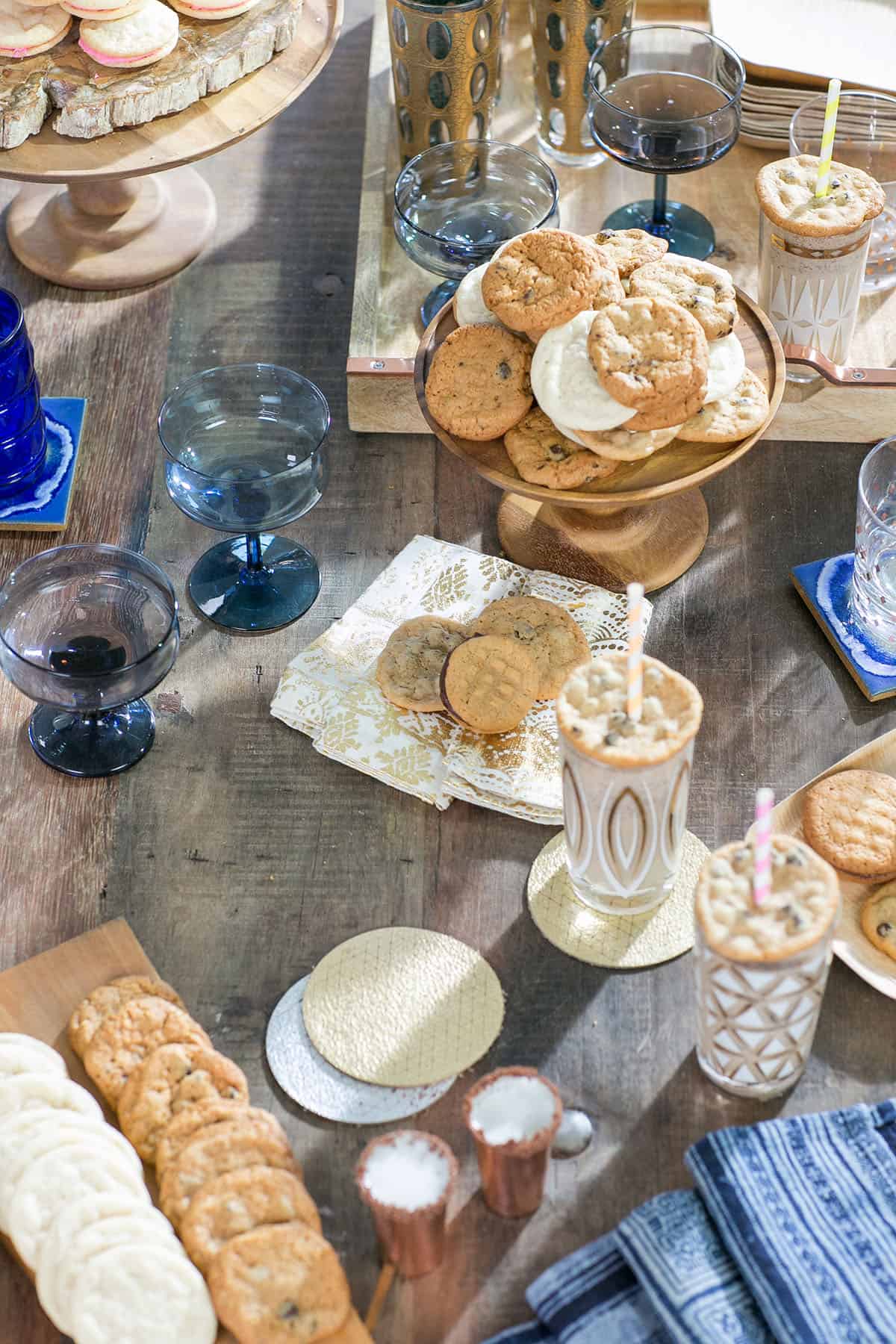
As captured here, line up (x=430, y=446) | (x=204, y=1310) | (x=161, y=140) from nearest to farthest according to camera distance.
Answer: (x=204, y=1310) → (x=161, y=140) → (x=430, y=446)

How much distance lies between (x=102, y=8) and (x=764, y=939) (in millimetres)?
1394

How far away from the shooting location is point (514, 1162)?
49.9 inches

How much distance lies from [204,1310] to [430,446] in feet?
3.79

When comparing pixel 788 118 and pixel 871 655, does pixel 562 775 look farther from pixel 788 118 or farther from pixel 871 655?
pixel 788 118

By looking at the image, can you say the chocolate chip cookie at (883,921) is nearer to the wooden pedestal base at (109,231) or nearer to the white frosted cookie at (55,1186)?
the white frosted cookie at (55,1186)

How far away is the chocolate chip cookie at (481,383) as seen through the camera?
63.4 inches

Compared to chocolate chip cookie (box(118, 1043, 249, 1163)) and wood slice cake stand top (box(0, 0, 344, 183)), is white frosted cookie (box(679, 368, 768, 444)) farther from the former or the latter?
chocolate chip cookie (box(118, 1043, 249, 1163))

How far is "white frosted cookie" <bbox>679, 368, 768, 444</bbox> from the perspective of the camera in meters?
1.61

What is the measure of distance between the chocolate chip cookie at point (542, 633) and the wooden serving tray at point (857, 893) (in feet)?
0.89

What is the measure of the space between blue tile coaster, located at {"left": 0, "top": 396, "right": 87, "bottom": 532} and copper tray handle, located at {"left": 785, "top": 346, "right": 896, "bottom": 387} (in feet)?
3.03

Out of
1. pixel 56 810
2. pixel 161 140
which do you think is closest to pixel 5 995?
pixel 56 810

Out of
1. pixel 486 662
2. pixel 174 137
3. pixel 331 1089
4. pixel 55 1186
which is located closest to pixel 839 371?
pixel 486 662

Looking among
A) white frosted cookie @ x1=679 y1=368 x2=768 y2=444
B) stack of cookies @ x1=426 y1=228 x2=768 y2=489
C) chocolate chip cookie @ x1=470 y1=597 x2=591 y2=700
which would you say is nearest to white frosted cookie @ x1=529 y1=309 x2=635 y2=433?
stack of cookies @ x1=426 y1=228 x2=768 y2=489

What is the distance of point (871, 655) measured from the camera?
5.70 ft
